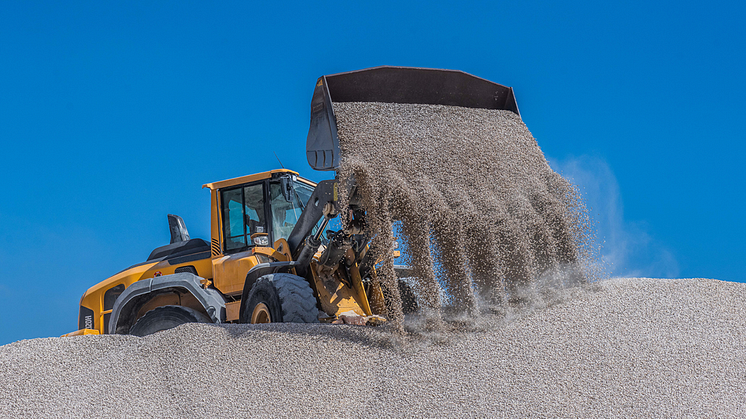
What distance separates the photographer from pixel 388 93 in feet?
16.8

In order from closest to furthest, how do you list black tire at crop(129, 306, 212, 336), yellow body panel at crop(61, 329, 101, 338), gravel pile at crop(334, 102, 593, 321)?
1. gravel pile at crop(334, 102, 593, 321)
2. black tire at crop(129, 306, 212, 336)
3. yellow body panel at crop(61, 329, 101, 338)

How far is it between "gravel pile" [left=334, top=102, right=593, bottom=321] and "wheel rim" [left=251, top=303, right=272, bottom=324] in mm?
1286

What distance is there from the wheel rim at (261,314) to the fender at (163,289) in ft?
2.02

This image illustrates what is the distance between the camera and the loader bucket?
4.76 metres

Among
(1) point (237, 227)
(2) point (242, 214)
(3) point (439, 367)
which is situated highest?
(2) point (242, 214)

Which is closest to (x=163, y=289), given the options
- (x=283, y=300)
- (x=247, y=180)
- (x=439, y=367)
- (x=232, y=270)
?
(x=232, y=270)

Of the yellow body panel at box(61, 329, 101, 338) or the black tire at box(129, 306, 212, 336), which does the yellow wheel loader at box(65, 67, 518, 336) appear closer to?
the black tire at box(129, 306, 212, 336)

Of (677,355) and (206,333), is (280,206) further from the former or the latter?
(677,355)

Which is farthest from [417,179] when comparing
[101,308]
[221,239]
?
[101,308]

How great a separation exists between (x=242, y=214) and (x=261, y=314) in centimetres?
139

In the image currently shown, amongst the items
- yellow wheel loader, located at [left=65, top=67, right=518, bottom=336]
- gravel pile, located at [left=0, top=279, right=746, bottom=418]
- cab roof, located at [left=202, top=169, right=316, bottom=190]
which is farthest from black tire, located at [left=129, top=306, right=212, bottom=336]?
cab roof, located at [left=202, top=169, right=316, bottom=190]

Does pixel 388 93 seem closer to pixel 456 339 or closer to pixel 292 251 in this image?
pixel 292 251

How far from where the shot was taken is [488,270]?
4484mm

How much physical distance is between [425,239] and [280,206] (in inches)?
92.7
